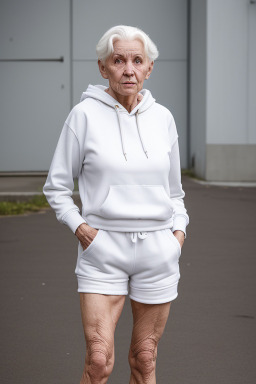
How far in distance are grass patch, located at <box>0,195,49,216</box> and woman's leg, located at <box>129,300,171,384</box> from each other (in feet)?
30.4

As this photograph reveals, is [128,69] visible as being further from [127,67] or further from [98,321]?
[98,321]

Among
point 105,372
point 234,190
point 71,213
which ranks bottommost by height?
point 234,190

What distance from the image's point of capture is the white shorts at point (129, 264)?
3.07 m

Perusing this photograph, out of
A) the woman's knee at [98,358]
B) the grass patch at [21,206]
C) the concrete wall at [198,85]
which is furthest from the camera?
the concrete wall at [198,85]

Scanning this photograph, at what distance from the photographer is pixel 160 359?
4809 millimetres

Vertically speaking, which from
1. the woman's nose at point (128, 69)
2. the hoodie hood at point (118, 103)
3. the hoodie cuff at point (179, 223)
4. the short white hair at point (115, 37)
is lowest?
the hoodie cuff at point (179, 223)

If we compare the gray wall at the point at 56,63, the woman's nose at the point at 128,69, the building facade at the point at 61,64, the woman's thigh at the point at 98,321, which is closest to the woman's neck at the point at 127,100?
the woman's nose at the point at 128,69

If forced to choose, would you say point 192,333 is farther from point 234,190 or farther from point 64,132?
point 234,190

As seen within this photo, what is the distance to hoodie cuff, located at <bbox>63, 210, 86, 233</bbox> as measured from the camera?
311 cm

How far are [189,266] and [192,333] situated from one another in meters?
2.43

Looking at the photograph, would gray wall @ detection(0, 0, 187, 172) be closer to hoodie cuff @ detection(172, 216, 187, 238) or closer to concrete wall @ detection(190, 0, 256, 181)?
concrete wall @ detection(190, 0, 256, 181)

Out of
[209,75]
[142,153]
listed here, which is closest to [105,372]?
[142,153]

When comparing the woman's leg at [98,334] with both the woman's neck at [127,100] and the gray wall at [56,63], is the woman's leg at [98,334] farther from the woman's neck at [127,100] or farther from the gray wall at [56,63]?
the gray wall at [56,63]

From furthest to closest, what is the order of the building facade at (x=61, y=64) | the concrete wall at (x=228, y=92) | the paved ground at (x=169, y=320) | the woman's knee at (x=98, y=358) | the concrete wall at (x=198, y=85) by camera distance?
1. the building facade at (x=61, y=64)
2. the concrete wall at (x=198, y=85)
3. the concrete wall at (x=228, y=92)
4. the paved ground at (x=169, y=320)
5. the woman's knee at (x=98, y=358)
